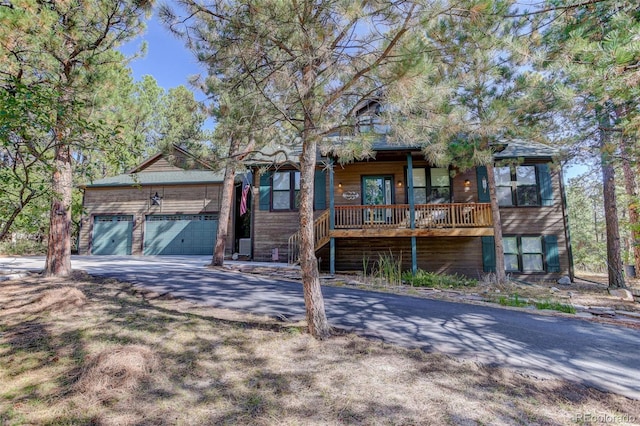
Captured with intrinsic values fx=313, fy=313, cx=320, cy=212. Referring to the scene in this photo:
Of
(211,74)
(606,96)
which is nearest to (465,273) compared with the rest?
(606,96)

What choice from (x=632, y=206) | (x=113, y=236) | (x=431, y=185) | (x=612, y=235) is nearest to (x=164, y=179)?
(x=113, y=236)

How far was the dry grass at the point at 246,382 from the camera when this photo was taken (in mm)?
2598

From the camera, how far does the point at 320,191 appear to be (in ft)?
39.7

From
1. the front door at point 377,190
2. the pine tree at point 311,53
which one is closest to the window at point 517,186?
the front door at point 377,190

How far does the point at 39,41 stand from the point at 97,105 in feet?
5.09

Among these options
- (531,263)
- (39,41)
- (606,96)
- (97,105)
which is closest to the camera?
(606,96)

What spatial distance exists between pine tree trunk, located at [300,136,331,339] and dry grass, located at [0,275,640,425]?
0.72ft

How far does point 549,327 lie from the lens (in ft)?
17.1

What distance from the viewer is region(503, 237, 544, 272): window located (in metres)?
11.1

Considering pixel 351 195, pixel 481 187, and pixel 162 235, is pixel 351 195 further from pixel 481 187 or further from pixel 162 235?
pixel 162 235

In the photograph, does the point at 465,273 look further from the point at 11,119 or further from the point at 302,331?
the point at 11,119

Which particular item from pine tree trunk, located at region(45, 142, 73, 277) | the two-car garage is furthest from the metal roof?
pine tree trunk, located at region(45, 142, 73, 277)

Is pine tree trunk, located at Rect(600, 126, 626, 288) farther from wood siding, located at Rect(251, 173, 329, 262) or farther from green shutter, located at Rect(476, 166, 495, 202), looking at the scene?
wood siding, located at Rect(251, 173, 329, 262)

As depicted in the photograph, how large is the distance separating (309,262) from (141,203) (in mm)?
14364
